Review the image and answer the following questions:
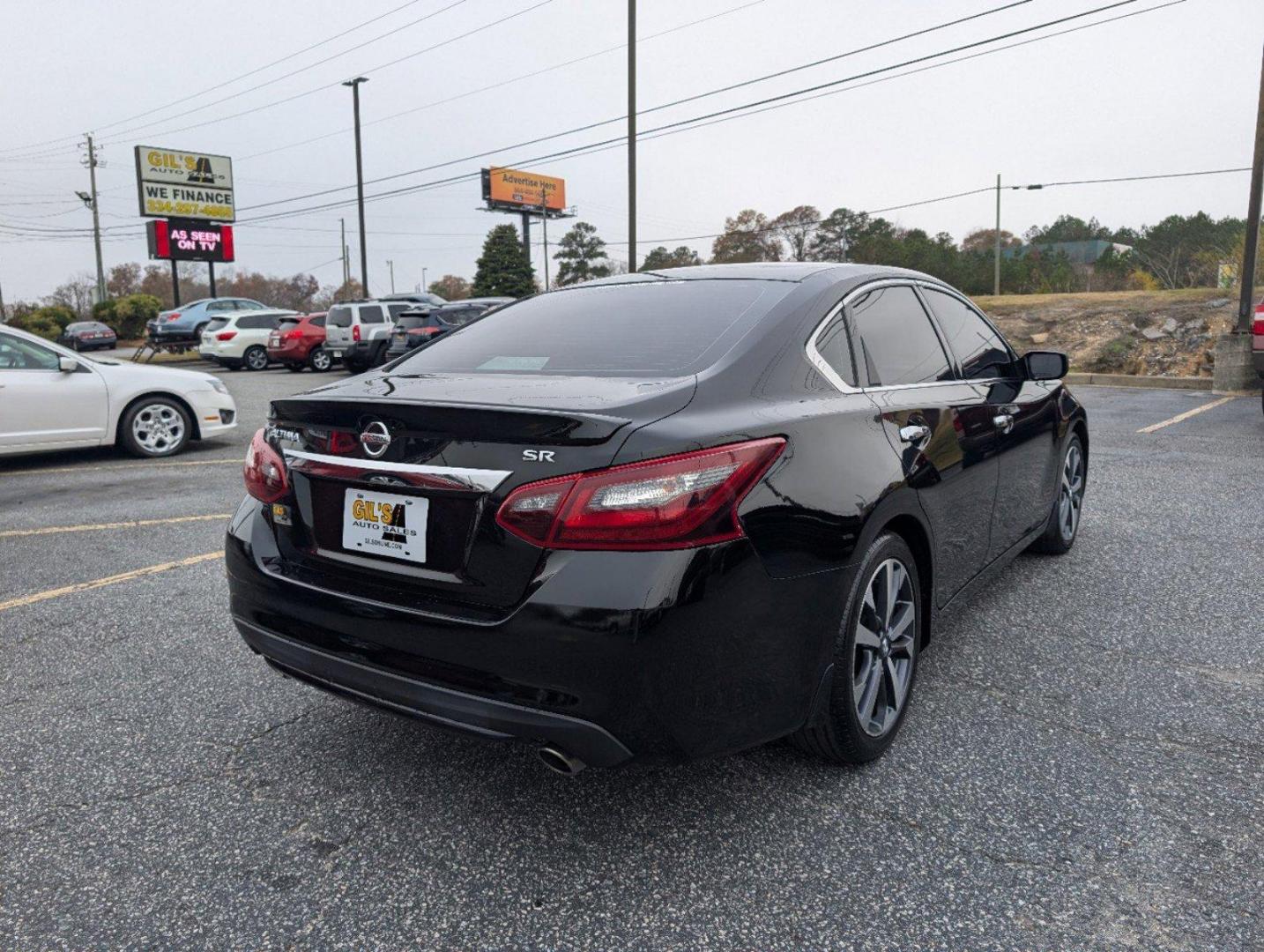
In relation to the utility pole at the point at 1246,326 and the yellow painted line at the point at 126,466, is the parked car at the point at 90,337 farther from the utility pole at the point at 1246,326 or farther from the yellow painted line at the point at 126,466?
the utility pole at the point at 1246,326

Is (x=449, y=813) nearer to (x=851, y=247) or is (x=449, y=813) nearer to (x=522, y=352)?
(x=522, y=352)

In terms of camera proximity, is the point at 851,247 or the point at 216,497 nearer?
the point at 216,497

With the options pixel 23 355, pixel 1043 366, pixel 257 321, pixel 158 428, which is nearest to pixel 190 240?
pixel 257 321

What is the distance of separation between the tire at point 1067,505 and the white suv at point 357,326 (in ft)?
62.8

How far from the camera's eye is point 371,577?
2375 millimetres

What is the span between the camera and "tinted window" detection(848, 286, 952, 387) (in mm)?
3043

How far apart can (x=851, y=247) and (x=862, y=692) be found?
250 ft

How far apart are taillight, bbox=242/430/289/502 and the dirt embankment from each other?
17458 mm

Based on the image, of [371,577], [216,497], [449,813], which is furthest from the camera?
[216,497]

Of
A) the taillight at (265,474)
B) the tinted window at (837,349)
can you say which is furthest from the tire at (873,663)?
the taillight at (265,474)

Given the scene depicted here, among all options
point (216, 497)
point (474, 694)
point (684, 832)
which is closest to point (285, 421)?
point (474, 694)

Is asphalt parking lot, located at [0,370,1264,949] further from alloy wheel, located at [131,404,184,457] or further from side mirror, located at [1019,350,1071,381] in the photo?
alloy wheel, located at [131,404,184,457]

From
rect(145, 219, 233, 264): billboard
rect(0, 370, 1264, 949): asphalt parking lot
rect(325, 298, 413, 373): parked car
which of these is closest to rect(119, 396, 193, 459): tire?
rect(0, 370, 1264, 949): asphalt parking lot

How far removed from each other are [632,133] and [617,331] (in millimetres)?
21166
